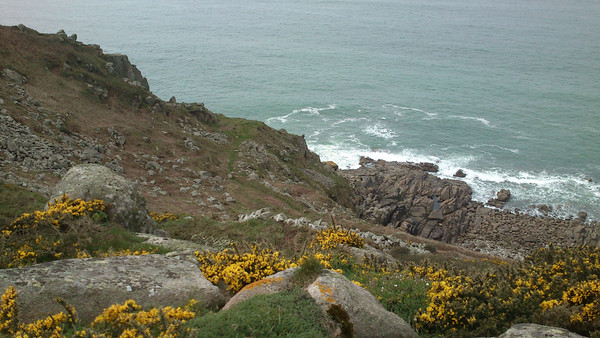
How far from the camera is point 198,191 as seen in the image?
34.3m

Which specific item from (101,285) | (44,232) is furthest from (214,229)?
(101,285)

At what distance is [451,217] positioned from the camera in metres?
55.4

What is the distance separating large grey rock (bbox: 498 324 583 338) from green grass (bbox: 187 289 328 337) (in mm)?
4766

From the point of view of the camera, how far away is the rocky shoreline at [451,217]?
5012cm

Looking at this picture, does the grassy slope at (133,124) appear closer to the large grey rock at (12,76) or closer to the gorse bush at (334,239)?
the large grey rock at (12,76)

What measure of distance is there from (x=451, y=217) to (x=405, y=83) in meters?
54.4

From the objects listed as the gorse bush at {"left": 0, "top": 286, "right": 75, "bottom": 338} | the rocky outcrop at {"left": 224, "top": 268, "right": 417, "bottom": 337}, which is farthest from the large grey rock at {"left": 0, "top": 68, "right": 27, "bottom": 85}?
the rocky outcrop at {"left": 224, "top": 268, "right": 417, "bottom": 337}

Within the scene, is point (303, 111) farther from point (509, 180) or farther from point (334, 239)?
point (334, 239)

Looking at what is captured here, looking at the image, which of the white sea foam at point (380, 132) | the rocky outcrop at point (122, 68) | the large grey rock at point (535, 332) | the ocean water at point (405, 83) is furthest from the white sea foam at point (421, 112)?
the large grey rock at point (535, 332)

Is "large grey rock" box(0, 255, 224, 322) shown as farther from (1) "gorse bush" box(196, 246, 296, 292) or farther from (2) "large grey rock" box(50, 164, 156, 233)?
(2) "large grey rock" box(50, 164, 156, 233)

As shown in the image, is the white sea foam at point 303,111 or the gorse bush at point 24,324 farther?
the white sea foam at point 303,111

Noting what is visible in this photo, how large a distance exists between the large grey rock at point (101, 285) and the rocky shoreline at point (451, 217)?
134 feet

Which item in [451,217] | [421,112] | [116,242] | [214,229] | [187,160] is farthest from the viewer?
[421,112]

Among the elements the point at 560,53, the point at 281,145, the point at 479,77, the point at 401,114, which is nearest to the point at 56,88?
the point at 281,145
